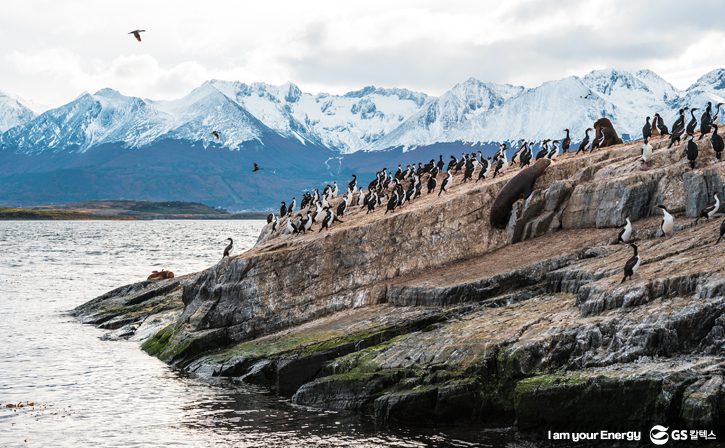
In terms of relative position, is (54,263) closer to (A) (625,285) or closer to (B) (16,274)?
(B) (16,274)

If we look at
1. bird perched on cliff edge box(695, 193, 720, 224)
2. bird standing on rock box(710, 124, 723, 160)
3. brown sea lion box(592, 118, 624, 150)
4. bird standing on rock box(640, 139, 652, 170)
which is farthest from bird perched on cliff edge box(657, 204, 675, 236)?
brown sea lion box(592, 118, 624, 150)

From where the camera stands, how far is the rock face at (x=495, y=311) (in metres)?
23.8

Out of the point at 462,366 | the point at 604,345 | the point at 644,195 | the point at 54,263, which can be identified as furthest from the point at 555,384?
the point at 54,263

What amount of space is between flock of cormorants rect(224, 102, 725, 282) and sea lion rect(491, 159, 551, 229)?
3.32 meters

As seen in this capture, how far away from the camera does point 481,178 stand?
45219 millimetres

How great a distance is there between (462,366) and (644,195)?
40.1 ft

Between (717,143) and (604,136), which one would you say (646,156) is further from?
(604,136)

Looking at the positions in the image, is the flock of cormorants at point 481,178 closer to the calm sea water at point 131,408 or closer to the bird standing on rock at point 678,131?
the bird standing on rock at point 678,131

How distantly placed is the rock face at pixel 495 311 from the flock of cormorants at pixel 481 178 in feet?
2.16

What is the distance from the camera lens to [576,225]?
1436 inches

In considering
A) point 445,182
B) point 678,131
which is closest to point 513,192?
point 445,182

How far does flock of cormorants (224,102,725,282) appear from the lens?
32.3 meters

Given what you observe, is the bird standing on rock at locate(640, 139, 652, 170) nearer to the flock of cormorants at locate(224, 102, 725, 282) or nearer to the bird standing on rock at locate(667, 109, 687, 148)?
the flock of cormorants at locate(224, 102, 725, 282)

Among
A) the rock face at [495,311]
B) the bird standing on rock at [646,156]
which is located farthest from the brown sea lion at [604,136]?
the bird standing on rock at [646,156]
